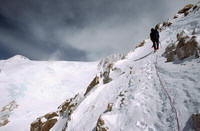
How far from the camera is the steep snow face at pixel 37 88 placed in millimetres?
49719

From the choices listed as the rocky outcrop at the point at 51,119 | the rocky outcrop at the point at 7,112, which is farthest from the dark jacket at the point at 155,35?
the rocky outcrop at the point at 7,112

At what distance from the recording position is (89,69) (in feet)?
241

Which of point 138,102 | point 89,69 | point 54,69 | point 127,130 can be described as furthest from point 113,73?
point 54,69

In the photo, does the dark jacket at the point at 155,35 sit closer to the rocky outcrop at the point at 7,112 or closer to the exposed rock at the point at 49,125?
the exposed rock at the point at 49,125

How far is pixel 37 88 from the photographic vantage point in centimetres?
6028

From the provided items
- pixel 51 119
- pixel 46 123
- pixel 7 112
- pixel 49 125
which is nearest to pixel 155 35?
pixel 51 119

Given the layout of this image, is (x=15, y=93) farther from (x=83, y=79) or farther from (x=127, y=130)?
(x=127, y=130)

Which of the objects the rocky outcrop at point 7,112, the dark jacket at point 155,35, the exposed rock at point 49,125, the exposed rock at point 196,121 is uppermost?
the dark jacket at point 155,35

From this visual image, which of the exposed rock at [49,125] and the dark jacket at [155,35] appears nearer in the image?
the dark jacket at [155,35]

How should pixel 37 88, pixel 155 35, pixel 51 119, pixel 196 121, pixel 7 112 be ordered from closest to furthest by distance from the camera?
pixel 196 121, pixel 155 35, pixel 51 119, pixel 7 112, pixel 37 88

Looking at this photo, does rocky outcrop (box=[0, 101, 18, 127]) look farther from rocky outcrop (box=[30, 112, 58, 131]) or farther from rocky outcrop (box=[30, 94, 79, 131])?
rocky outcrop (box=[30, 94, 79, 131])

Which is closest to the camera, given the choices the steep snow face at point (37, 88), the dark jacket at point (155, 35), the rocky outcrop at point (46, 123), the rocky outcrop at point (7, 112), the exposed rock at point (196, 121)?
the exposed rock at point (196, 121)

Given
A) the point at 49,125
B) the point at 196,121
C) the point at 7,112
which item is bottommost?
the point at 7,112

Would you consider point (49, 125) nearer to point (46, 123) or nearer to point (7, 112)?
point (46, 123)
